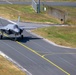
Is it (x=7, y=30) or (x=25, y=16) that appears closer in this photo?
(x=7, y=30)

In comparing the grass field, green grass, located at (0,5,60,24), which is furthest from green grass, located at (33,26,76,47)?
the grass field

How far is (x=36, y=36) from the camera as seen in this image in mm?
62156

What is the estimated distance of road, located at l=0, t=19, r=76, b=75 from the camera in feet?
148

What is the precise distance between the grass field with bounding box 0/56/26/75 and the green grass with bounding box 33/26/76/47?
13983mm

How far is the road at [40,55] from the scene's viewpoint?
45031mm

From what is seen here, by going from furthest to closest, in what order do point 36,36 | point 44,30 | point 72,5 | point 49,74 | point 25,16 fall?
point 72,5, point 25,16, point 44,30, point 36,36, point 49,74

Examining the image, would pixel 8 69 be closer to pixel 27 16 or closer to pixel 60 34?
pixel 60 34

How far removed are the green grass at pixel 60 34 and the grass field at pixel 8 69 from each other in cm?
1398

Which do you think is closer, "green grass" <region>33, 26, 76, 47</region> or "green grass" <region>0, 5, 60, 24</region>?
"green grass" <region>33, 26, 76, 47</region>

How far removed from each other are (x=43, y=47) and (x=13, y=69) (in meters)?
11.9

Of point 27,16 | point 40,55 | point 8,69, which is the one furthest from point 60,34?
point 8,69

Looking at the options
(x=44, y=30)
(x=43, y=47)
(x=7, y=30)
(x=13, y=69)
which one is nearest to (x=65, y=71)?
(x=13, y=69)

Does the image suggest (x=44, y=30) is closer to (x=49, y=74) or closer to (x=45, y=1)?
(x=49, y=74)

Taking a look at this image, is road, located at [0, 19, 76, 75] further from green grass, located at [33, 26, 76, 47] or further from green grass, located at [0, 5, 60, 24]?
green grass, located at [0, 5, 60, 24]
